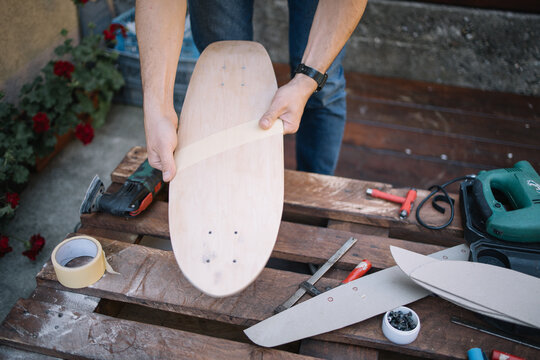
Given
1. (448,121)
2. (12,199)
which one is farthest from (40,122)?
(448,121)

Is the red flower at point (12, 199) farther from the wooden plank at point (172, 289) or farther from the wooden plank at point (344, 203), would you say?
the wooden plank at point (172, 289)

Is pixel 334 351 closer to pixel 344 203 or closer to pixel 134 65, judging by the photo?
pixel 344 203

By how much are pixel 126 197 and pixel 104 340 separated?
51 cm

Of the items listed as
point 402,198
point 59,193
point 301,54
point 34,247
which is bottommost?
point 59,193

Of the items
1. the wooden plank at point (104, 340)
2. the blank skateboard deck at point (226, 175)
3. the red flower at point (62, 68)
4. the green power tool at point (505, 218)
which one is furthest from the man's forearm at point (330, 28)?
the red flower at point (62, 68)

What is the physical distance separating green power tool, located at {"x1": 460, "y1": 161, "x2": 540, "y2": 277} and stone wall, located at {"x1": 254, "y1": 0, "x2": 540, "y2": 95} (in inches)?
60.7

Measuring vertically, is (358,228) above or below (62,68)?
below

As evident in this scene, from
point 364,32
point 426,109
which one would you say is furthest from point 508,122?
point 364,32

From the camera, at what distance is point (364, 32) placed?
2893mm

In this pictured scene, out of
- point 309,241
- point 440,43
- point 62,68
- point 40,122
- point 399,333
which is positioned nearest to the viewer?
point 399,333

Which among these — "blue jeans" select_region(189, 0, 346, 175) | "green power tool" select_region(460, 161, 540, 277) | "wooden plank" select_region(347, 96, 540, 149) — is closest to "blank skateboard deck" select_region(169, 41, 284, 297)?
"blue jeans" select_region(189, 0, 346, 175)

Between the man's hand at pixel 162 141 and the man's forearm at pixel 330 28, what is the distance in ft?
1.63

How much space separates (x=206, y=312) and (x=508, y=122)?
227cm

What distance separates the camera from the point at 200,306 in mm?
1269
